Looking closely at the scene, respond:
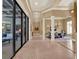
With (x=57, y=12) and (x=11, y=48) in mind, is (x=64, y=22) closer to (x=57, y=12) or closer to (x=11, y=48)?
(x=57, y=12)

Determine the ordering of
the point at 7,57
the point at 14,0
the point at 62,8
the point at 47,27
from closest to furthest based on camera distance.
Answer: the point at 7,57 → the point at 14,0 → the point at 62,8 → the point at 47,27

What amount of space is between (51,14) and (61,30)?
8.90 m

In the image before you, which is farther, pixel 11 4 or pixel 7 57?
pixel 11 4

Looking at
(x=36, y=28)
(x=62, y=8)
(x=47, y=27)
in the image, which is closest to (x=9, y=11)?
(x=62, y=8)

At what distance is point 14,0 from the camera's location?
5.52 meters

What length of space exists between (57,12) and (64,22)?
9107 millimetres

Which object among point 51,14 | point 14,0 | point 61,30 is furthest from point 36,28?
point 14,0

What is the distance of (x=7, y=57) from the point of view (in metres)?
4.73

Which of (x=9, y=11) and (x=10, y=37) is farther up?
(x=9, y=11)

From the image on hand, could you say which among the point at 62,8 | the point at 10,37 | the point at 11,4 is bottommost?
the point at 10,37

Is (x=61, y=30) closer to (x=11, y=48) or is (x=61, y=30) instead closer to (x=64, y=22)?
(x=64, y=22)

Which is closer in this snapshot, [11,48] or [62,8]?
[11,48]

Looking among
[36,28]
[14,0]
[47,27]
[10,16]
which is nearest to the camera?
[10,16]

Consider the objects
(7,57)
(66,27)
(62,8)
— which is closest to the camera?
(7,57)
